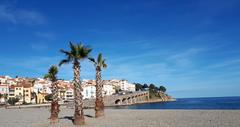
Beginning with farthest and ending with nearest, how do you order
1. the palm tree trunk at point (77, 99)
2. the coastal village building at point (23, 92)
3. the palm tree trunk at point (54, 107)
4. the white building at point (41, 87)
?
the white building at point (41, 87)
the coastal village building at point (23, 92)
the palm tree trunk at point (54, 107)
the palm tree trunk at point (77, 99)

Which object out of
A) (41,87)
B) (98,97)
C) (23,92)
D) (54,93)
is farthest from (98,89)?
(41,87)

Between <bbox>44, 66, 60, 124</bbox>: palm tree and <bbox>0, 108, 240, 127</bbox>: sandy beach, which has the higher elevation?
<bbox>44, 66, 60, 124</bbox>: palm tree

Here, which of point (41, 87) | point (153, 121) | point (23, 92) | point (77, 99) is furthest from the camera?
point (41, 87)

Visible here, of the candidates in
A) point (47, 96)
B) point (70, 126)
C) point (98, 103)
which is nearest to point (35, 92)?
point (47, 96)

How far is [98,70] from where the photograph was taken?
141 feet

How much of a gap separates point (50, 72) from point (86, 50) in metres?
6.28

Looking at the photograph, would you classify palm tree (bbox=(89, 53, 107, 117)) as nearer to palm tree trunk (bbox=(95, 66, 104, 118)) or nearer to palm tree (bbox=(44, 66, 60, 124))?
palm tree trunk (bbox=(95, 66, 104, 118))

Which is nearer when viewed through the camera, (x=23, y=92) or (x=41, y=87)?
(x=23, y=92)

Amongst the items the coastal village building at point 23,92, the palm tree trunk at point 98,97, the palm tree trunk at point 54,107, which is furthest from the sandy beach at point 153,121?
the coastal village building at point 23,92

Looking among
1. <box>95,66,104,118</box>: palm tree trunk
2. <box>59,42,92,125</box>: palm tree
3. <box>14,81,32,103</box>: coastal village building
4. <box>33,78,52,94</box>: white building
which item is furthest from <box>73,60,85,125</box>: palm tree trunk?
<box>33,78,52,94</box>: white building

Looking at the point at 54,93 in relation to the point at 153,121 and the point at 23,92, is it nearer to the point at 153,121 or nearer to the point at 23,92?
the point at 153,121

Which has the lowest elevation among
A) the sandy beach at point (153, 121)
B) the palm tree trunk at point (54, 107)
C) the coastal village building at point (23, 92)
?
the sandy beach at point (153, 121)

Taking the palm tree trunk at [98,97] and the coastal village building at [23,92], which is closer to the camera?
the palm tree trunk at [98,97]

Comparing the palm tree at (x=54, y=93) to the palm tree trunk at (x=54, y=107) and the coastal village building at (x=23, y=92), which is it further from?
the coastal village building at (x=23, y=92)
